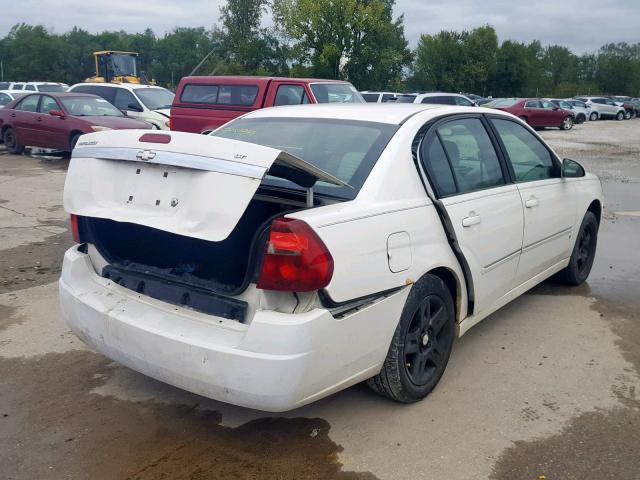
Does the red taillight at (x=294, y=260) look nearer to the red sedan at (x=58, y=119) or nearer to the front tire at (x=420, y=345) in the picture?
the front tire at (x=420, y=345)

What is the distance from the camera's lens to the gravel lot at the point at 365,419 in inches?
118

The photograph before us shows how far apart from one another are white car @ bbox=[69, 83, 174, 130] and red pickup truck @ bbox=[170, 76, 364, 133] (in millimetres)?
2241

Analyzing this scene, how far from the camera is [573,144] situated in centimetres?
2312

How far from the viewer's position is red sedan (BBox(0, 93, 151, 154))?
13.5m

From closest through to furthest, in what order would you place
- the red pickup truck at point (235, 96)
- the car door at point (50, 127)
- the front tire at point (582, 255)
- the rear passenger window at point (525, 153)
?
the rear passenger window at point (525, 153)
the front tire at point (582, 255)
the red pickup truck at point (235, 96)
the car door at point (50, 127)

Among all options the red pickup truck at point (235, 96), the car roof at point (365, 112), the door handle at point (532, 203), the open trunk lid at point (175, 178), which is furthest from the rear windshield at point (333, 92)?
the open trunk lid at point (175, 178)

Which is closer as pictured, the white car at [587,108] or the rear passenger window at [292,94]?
the rear passenger window at [292,94]

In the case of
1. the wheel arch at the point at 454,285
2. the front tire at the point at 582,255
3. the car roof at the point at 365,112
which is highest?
the car roof at the point at 365,112

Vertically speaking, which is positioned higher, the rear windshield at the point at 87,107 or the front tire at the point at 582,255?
the rear windshield at the point at 87,107

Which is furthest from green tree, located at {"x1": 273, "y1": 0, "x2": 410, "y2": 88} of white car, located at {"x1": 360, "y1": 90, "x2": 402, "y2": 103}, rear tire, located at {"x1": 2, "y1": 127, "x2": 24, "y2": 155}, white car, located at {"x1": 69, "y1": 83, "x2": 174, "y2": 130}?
rear tire, located at {"x1": 2, "y1": 127, "x2": 24, "y2": 155}

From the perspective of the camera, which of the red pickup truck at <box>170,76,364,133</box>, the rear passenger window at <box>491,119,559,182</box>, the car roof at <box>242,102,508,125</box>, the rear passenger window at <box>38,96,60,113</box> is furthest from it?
the rear passenger window at <box>38,96,60,113</box>

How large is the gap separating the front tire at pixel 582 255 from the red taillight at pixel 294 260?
336 cm

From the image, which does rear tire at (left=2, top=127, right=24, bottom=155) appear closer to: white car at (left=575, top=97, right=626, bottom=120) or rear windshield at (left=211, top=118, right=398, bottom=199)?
rear windshield at (left=211, top=118, right=398, bottom=199)

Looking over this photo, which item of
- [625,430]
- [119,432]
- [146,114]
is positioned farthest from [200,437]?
[146,114]
